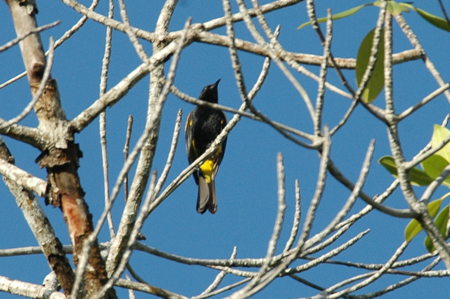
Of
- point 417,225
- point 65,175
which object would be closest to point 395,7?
point 417,225

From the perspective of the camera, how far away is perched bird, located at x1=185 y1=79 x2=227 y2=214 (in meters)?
6.95

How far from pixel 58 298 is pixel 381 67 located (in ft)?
4.18

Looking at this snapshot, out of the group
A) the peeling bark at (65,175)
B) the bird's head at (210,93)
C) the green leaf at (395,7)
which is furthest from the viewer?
the bird's head at (210,93)

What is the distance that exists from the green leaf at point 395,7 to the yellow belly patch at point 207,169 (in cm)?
534

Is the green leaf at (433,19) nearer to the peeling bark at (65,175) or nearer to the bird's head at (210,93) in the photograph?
the peeling bark at (65,175)

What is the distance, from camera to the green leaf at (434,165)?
1.76 m

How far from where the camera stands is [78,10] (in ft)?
7.73

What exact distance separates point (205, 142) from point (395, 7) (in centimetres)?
567

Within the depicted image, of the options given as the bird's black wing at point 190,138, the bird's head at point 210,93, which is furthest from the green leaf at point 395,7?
the bird's head at point 210,93

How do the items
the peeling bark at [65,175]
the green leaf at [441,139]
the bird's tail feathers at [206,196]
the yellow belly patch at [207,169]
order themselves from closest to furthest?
the peeling bark at [65,175], the green leaf at [441,139], the yellow belly patch at [207,169], the bird's tail feathers at [206,196]

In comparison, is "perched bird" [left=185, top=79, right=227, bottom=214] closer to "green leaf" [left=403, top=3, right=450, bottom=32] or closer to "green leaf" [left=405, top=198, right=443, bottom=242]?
"green leaf" [left=405, top=198, right=443, bottom=242]

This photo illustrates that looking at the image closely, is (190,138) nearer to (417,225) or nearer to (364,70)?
(417,225)

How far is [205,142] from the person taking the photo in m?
7.15

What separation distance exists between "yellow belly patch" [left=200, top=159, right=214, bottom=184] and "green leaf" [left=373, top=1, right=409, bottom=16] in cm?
534
